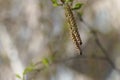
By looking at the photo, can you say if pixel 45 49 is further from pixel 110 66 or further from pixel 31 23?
pixel 110 66

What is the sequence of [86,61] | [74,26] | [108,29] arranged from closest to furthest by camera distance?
[74,26]
[108,29]
[86,61]

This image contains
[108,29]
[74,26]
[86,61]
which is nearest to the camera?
[74,26]

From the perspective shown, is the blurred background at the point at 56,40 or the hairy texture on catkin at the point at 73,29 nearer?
the hairy texture on catkin at the point at 73,29

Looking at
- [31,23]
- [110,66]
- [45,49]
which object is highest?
[31,23]

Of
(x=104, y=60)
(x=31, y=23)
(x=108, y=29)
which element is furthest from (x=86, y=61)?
(x=31, y=23)

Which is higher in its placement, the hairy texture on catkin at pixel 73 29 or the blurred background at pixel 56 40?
the hairy texture on catkin at pixel 73 29

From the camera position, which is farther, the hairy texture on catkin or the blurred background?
the blurred background

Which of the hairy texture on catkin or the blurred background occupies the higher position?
the hairy texture on catkin

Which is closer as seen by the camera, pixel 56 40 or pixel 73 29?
pixel 73 29
